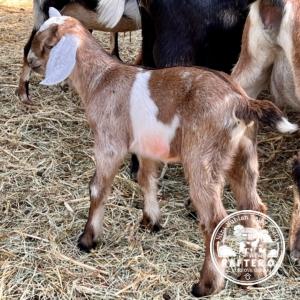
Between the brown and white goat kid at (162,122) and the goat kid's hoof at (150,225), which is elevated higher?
the brown and white goat kid at (162,122)

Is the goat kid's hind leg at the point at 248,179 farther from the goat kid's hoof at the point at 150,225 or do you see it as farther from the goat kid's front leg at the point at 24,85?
the goat kid's front leg at the point at 24,85

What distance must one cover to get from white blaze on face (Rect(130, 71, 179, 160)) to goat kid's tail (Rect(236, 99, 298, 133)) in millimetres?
298

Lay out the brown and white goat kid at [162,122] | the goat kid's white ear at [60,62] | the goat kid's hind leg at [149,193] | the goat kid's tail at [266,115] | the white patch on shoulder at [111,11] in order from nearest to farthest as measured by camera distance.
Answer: the goat kid's tail at [266,115] → the brown and white goat kid at [162,122] → the goat kid's white ear at [60,62] → the goat kid's hind leg at [149,193] → the white patch on shoulder at [111,11]

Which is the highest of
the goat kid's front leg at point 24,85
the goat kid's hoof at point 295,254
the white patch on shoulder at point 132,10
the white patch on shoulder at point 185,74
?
the white patch on shoulder at point 185,74

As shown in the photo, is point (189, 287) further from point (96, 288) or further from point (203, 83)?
point (203, 83)

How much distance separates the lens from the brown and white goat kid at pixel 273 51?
277 cm

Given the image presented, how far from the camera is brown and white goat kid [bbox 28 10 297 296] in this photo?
243cm

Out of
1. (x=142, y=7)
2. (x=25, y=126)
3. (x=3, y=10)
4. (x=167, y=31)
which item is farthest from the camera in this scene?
(x=3, y=10)

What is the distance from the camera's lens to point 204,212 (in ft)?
8.07

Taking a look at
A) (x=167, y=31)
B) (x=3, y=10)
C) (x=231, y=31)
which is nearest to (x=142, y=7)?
(x=167, y=31)

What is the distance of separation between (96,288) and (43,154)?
4.73 feet
